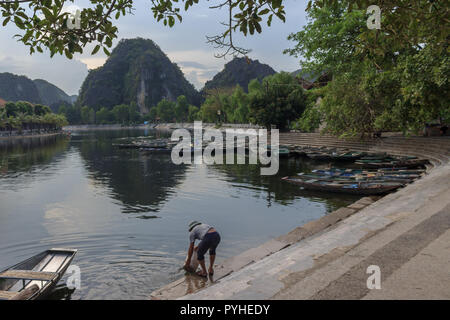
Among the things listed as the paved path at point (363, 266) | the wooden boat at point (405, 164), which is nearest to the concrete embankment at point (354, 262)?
the paved path at point (363, 266)

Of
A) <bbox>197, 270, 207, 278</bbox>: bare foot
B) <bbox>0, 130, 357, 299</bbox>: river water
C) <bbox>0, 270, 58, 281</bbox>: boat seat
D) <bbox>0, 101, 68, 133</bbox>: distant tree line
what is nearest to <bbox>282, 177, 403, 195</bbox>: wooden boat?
<bbox>0, 130, 357, 299</bbox>: river water

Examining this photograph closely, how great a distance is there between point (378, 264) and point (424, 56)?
569 inches

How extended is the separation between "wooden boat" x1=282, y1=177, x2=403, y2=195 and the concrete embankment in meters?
4.95

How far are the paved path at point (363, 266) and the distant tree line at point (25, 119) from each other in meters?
95.2

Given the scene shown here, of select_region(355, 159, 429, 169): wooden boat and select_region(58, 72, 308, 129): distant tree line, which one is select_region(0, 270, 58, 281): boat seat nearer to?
select_region(355, 159, 429, 169): wooden boat

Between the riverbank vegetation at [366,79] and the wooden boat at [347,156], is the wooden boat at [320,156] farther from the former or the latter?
the riverbank vegetation at [366,79]

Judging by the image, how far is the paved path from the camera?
Answer: 16.1ft

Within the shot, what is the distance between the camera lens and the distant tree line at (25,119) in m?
87.6

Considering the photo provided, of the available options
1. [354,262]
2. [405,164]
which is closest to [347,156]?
[405,164]

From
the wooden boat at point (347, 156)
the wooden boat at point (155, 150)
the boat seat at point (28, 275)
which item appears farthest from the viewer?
the wooden boat at point (155, 150)

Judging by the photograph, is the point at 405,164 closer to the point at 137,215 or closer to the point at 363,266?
the point at 137,215

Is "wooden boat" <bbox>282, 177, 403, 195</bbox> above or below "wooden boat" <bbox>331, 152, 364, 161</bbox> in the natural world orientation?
below

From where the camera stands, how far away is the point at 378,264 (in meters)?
5.81
